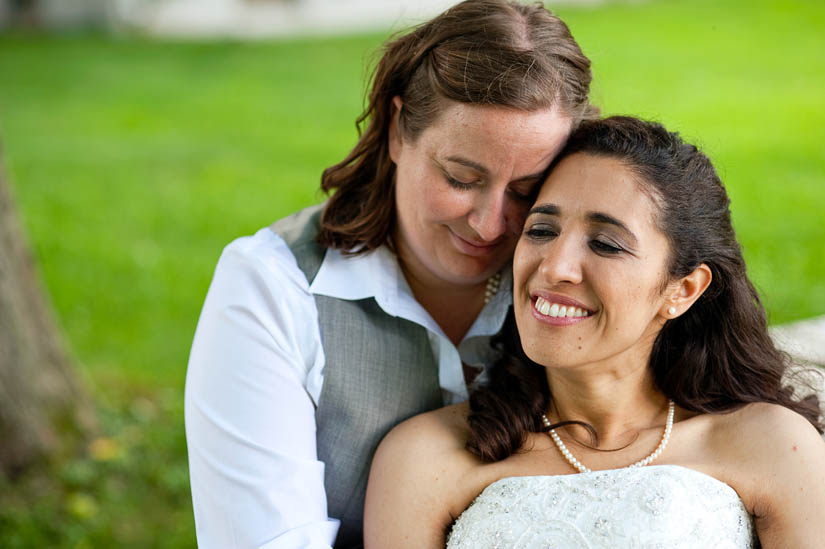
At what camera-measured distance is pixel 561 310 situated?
2.25 metres

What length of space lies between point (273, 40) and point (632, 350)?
13.1 metres

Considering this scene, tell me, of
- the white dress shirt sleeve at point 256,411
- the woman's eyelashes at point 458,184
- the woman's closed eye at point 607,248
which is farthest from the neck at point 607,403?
the white dress shirt sleeve at point 256,411

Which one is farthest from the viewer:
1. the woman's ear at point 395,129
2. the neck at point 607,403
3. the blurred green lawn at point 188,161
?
the blurred green lawn at point 188,161

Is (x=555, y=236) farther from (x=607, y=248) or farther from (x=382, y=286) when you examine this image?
(x=382, y=286)

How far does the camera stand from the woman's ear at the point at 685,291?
2.37 meters

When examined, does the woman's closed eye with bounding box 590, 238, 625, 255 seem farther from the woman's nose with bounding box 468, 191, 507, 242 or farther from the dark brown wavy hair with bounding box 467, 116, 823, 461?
the woman's nose with bounding box 468, 191, 507, 242

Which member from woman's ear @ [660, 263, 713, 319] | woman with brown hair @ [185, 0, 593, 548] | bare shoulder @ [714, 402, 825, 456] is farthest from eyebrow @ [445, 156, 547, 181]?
bare shoulder @ [714, 402, 825, 456]

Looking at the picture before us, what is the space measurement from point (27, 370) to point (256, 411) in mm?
2216

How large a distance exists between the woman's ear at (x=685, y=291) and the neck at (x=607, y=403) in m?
0.20

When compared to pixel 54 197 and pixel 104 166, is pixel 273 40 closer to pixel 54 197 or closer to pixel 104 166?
pixel 104 166

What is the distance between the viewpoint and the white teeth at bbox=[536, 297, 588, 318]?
88.4 inches

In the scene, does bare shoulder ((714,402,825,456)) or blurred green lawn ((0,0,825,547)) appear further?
blurred green lawn ((0,0,825,547))

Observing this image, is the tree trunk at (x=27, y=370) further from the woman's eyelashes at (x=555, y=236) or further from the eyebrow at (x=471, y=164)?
the woman's eyelashes at (x=555, y=236)

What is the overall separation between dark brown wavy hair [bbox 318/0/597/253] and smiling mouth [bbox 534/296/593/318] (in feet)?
1.55
